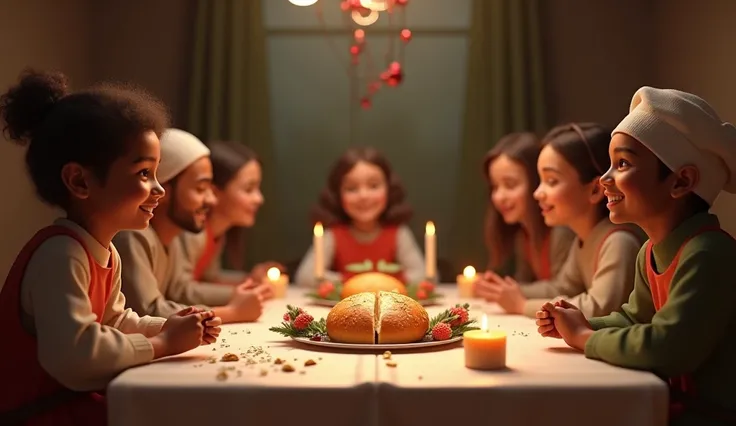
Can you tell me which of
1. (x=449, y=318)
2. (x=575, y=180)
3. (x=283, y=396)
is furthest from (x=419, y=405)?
(x=575, y=180)

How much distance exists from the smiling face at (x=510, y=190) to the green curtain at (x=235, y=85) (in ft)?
6.47

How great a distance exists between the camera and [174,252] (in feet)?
10.3

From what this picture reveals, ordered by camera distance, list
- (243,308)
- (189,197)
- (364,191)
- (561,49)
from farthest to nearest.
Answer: (561,49) → (364,191) → (189,197) → (243,308)

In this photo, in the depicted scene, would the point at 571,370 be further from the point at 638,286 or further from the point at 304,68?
the point at 304,68

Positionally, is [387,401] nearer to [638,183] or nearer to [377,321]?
[377,321]

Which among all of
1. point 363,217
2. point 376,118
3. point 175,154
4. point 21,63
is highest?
point 21,63

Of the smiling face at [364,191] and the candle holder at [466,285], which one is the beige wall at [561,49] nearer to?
the smiling face at [364,191]

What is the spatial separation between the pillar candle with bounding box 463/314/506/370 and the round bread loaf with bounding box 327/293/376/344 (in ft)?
0.94

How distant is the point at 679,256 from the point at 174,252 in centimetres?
182

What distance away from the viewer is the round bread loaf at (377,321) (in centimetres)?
214

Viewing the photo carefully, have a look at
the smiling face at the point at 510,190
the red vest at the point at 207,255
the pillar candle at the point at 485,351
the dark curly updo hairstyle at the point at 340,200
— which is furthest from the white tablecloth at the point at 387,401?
the dark curly updo hairstyle at the point at 340,200

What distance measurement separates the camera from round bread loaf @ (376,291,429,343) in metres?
2.13

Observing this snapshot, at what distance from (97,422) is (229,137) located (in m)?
3.43

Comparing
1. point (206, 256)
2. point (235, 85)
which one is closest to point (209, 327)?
point (206, 256)
